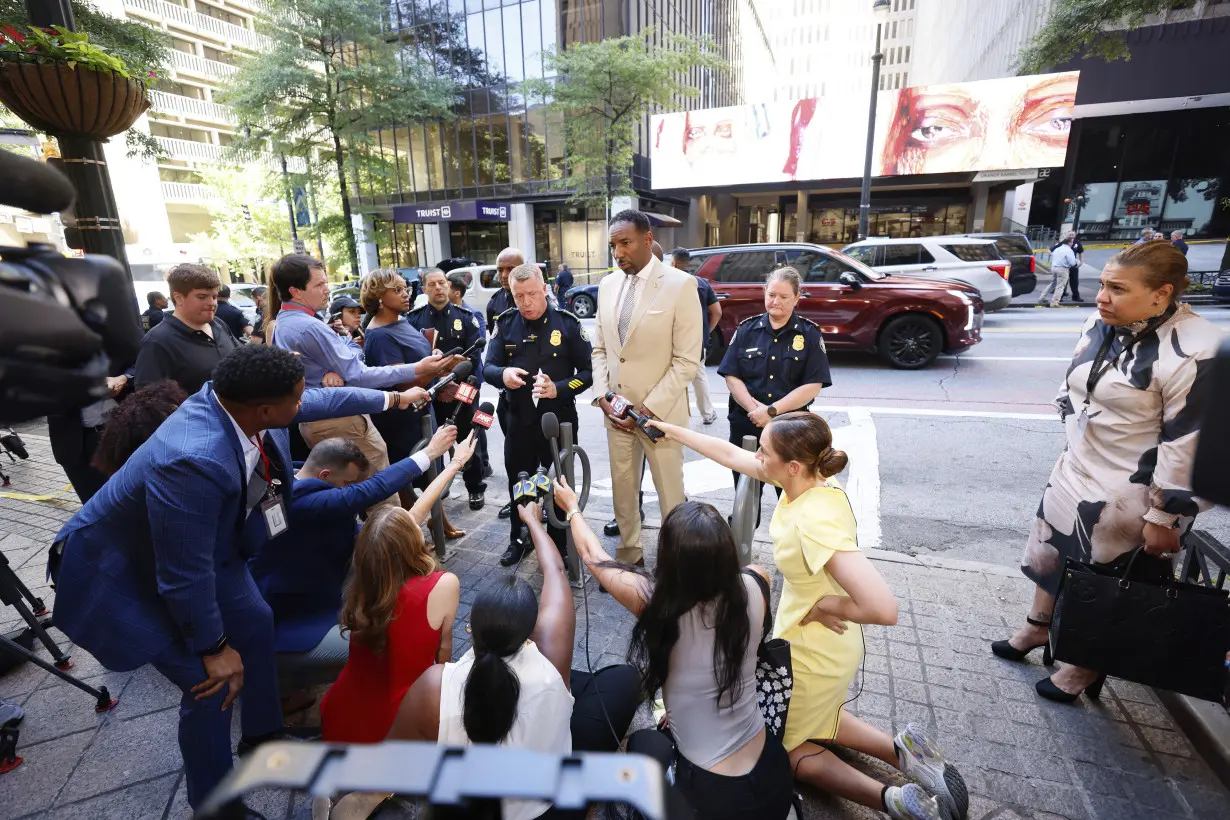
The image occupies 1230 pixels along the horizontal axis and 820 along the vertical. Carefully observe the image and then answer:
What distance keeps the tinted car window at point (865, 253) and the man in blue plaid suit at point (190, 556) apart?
12.8 metres

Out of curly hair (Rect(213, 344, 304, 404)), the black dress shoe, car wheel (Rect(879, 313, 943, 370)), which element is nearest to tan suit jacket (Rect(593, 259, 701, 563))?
the black dress shoe

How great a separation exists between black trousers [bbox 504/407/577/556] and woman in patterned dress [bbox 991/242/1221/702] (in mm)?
2756

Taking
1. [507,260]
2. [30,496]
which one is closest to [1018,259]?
[507,260]

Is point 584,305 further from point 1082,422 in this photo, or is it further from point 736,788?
point 736,788

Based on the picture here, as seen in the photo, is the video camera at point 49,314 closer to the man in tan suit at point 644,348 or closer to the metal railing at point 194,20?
the man in tan suit at point 644,348

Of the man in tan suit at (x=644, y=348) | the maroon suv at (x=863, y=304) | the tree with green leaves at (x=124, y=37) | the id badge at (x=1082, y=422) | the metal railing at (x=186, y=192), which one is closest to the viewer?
the id badge at (x=1082, y=422)

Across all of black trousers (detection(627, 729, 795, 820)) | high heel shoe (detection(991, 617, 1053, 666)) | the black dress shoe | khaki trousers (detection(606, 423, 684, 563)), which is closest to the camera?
black trousers (detection(627, 729, 795, 820))

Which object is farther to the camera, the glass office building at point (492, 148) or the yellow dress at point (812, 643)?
the glass office building at point (492, 148)

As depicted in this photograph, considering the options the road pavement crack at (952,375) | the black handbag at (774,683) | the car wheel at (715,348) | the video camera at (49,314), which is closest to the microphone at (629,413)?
the black handbag at (774,683)

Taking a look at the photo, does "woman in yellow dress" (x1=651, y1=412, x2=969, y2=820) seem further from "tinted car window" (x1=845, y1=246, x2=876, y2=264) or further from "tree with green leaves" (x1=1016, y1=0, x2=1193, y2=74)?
"tinted car window" (x1=845, y1=246, x2=876, y2=264)

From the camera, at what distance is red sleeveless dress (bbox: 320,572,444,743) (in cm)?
210

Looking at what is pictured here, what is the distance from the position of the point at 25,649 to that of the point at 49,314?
9.78ft

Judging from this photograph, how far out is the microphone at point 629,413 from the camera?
3227mm

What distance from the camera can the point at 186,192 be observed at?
34625 mm
